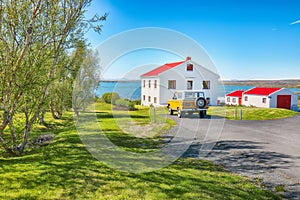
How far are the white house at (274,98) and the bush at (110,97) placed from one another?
20316 mm

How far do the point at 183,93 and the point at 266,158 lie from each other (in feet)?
40.9

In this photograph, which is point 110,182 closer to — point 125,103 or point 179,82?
point 125,103

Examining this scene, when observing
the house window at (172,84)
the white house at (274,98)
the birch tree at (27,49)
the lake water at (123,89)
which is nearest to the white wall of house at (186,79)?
the house window at (172,84)

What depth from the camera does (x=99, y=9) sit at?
1112 cm

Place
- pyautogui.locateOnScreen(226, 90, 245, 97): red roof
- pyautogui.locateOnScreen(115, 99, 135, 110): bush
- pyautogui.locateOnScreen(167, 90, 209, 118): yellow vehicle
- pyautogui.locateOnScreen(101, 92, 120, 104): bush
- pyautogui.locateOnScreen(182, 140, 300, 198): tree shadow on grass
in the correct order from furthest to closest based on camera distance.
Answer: pyautogui.locateOnScreen(226, 90, 245, 97): red roof < pyautogui.locateOnScreen(115, 99, 135, 110): bush < pyautogui.locateOnScreen(101, 92, 120, 104): bush < pyautogui.locateOnScreen(167, 90, 209, 118): yellow vehicle < pyautogui.locateOnScreen(182, 140, 300, 198): tree shadow on grass

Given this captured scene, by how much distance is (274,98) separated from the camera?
3186cm

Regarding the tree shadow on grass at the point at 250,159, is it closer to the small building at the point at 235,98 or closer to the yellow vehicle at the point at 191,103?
the yellow vehicle at the point at 191,103

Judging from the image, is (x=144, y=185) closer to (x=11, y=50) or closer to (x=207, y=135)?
(x=11, y=50)

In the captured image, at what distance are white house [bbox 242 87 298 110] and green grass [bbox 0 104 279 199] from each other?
1082 inches

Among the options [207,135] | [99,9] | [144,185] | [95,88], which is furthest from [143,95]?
[144,185]

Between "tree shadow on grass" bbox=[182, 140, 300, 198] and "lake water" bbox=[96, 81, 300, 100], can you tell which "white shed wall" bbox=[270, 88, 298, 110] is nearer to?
"lake water" bbox=[96, 81, 300, 100]

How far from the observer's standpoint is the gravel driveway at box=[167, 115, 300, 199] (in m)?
7.05

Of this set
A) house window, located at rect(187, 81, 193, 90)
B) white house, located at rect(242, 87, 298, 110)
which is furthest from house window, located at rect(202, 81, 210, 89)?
white house, located at rect(242, 87, 298, 110)

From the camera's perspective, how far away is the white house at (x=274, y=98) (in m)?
31.8
